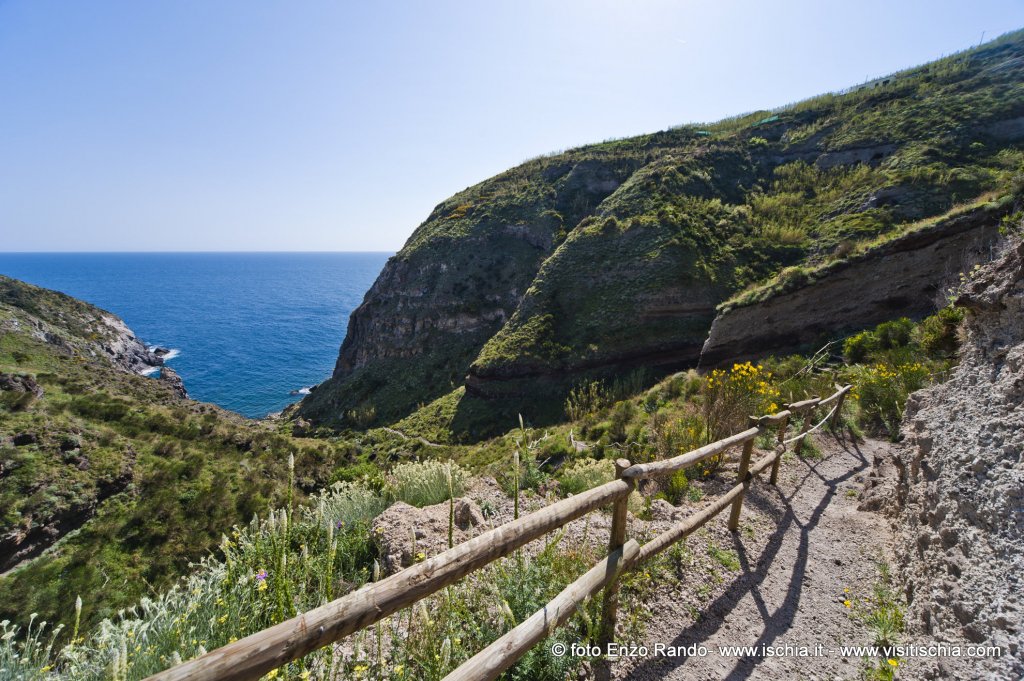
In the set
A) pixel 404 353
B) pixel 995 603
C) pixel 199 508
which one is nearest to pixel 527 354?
pixel 404 353

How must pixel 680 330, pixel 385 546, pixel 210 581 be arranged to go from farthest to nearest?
1. pixel 680 330
2. pixel 385 546
3. pixel 210 581

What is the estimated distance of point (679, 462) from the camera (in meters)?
3.60

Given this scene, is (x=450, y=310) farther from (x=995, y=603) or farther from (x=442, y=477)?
(x=995, y=603)

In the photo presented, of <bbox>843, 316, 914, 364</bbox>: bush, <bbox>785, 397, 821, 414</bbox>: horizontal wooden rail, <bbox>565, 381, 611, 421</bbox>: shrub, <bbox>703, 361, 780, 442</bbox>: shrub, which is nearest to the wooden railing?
<bbox>785, 397, 821, 414</bbox>: horizontal wooden rail

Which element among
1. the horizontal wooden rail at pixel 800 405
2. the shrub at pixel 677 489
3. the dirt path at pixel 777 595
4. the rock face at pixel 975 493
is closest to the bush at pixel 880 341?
the horizontal wooden rail at pixel 800 405

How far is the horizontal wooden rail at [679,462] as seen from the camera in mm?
3079

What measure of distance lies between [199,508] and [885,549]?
1129 cm

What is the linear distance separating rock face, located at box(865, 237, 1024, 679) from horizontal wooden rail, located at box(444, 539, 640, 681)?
6.83 feet

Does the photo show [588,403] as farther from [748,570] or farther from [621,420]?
[748,570]

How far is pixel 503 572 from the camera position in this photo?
297 centimetres

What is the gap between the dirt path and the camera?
309 centimetres

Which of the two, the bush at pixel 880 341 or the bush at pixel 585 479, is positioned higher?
the bush at pixel 880 341

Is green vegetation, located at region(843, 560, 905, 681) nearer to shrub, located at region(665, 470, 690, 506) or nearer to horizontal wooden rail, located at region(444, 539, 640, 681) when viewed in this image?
horizontal wooden rail, located at region(444, 539, 640, 681)

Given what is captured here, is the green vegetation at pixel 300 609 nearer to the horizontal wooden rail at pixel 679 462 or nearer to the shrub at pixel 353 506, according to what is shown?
the horizontal wooden rail at pixel 679 462
